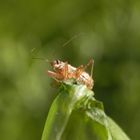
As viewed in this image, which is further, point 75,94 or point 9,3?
point 9,3

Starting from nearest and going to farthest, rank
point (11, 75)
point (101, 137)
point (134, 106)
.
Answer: point (101, 137)
point (11, 75)
point (134, 106)

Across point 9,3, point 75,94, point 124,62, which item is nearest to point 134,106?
point 124,62

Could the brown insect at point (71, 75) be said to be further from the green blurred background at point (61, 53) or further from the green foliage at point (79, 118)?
the green blurred background at point (61, 53)

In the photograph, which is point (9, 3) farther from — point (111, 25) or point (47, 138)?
point (47, 138)

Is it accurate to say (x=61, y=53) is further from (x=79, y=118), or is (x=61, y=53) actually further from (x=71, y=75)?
(x=79, y=118)

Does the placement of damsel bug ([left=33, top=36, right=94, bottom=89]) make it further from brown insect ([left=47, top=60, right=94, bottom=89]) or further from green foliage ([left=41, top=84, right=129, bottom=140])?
green foliage ([left=41, top=84, right=129, bottom=140])
